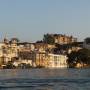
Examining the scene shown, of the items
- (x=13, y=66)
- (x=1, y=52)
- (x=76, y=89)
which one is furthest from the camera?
(x=1, y=52)

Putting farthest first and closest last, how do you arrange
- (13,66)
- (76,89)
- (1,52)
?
1. (1,52)
2. (13,66)
3. (76,89)

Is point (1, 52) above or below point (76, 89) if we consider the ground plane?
above

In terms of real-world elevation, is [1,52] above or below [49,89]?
above

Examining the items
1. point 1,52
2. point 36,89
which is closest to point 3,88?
point 36,89

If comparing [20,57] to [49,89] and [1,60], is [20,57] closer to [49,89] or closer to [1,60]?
[1,60]

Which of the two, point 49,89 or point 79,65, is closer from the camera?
point 49,89

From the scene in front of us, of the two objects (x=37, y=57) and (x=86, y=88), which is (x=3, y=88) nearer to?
(x=86, y=88)

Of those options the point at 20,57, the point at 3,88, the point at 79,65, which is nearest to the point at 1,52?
the point at 20,57

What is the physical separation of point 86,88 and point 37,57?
158639 millimetres

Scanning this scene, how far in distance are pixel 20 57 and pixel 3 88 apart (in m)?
158

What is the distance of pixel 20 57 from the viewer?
654ft

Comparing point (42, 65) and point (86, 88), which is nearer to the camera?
point (86, 88)

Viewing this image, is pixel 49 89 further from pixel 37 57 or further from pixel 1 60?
pixel 37 57

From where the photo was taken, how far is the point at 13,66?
177 metres
